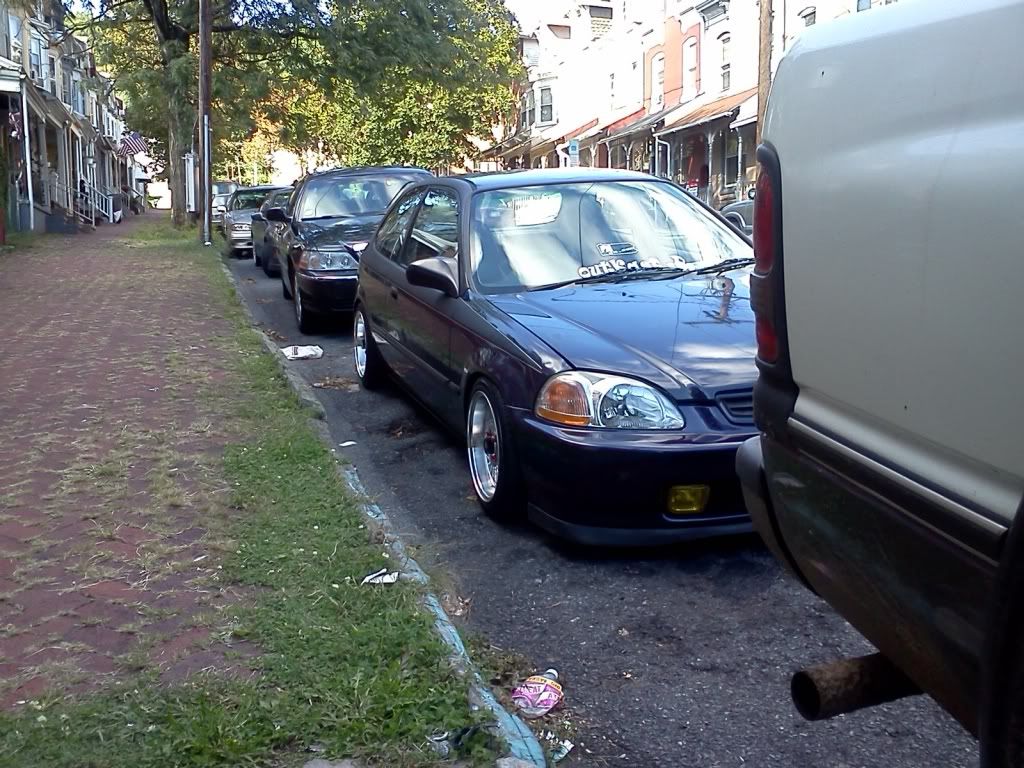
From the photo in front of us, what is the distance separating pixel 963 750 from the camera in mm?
3141

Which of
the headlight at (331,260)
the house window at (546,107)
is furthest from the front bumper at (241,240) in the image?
the house window at (546,107)

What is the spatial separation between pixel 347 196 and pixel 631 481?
8.78 m

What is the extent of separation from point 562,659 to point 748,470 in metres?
1.34

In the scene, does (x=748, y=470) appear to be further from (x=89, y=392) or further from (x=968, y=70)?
(x=89, y=392)

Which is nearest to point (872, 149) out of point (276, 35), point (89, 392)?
point (89, 392)

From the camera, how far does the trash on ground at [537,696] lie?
338 cm

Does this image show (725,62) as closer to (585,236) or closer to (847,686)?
(585,236)

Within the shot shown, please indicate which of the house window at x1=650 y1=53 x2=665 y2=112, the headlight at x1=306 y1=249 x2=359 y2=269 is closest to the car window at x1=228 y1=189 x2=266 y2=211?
the headlight at x1=306 y1=249 x2=359 y2=269

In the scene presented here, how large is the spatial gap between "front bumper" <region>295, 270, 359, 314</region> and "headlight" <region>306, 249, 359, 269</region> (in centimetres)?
7

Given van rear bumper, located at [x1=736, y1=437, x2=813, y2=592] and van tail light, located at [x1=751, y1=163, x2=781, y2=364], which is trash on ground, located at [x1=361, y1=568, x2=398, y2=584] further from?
van tail light, located at [x1=751, y1=163, x2=781, y2=364]

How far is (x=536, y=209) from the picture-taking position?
6.01m

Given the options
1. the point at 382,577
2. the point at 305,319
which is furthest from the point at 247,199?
the point at 382,577

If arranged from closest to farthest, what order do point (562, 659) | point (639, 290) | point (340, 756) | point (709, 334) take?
point (340, 756) < point (562, 659) < point (709, 334) < point (639, 290)

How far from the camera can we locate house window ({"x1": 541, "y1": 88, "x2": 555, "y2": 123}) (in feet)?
160
